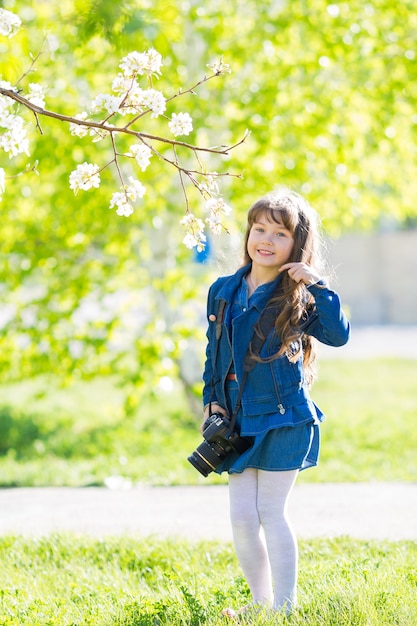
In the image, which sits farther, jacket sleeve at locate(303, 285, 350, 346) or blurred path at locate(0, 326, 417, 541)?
blurred path at locate(0, 326, 417, 541)

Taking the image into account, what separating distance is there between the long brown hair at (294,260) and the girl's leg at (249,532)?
45cm

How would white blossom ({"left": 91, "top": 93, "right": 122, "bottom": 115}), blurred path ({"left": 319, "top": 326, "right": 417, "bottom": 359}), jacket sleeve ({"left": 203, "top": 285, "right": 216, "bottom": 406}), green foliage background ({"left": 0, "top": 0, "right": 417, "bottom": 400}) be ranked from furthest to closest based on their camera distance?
blurred path ({"left": 319, "top": 326, "right": 417, "bottom": 359}) < green foliage background ({"left": 0, "top": 0, "right": 417, "bottom": 400}) < jacket sleeve ({"left": 203, "top": 285, "right": 216, "bottom": 406}) < white blossom ({"left": 91, "top": 93, "right": 122, "bottom": 115})

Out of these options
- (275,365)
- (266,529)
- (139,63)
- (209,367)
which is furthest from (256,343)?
(139,63)

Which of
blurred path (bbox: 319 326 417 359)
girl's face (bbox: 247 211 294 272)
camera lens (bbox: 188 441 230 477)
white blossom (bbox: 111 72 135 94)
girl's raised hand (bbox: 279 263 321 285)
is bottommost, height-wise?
camera lens (bbox: 188 441 230 477)

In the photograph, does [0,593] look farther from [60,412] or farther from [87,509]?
[60,412]

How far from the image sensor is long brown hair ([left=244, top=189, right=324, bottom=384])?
3.10 metres

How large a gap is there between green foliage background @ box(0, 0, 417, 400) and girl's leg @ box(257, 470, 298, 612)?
13.2 feet

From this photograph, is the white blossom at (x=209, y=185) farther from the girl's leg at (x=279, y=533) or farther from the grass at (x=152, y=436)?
the grass at (x=152, y=436)

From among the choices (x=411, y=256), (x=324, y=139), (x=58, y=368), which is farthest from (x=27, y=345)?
(x=411, y=256)

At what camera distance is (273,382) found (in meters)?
3.08

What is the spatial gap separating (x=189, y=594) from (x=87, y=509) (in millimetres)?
2147

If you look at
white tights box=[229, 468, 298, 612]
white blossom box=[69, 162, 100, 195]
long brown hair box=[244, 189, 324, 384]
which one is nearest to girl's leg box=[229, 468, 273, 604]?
white tights box=[229, 468, 298, 612]

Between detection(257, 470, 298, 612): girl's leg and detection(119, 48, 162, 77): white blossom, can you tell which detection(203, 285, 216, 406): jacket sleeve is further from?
detection(119, 48, 162, 77): white blossom

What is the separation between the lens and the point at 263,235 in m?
3.20
